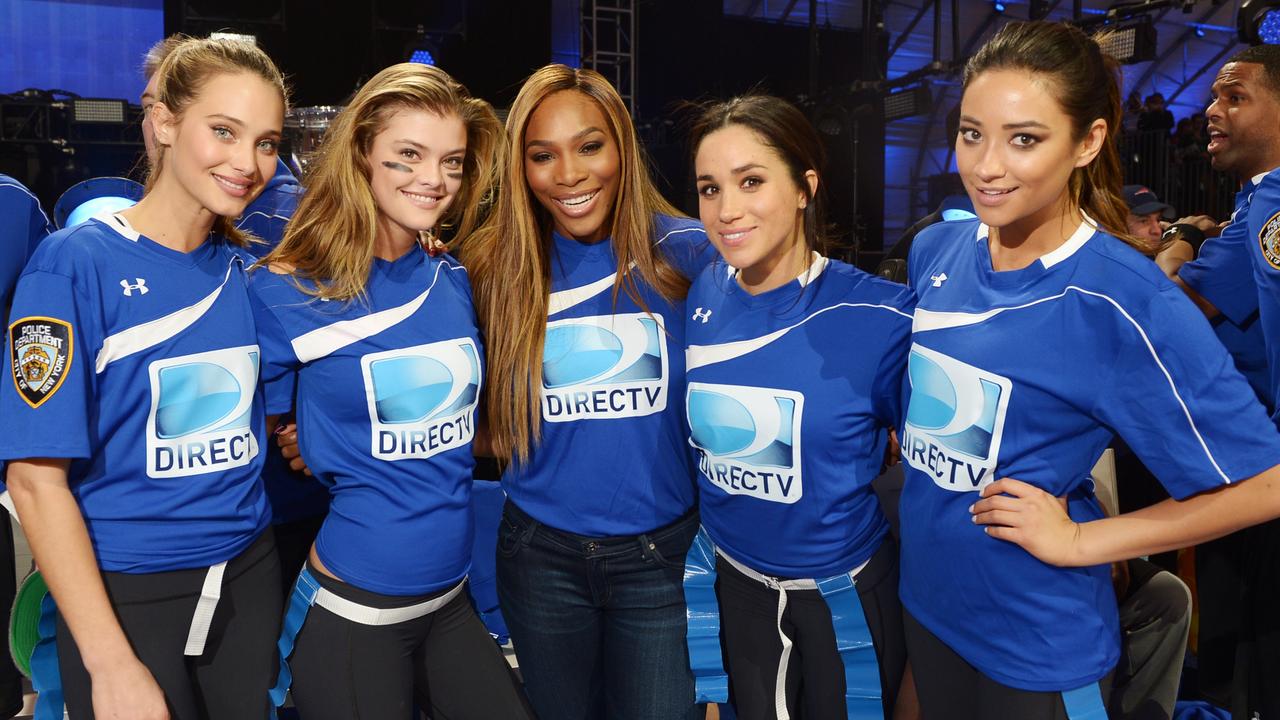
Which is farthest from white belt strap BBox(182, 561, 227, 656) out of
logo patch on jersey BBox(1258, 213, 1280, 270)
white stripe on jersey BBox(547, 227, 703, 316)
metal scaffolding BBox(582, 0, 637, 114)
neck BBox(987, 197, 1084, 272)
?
metal scaffolding BBox(582, 0, 637, 114)

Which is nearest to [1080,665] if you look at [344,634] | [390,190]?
[344,634]

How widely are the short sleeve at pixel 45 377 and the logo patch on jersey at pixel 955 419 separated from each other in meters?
1.27

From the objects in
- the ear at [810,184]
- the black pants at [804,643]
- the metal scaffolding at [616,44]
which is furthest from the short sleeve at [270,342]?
the metal scaffolding at [616,44]

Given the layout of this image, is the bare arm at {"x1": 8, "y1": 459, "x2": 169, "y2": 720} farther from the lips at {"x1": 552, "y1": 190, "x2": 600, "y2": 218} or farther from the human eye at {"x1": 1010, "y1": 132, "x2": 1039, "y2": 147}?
the human eye at {"x1": 1010, "y1": 132, "x2": 1039, "y2": 147}

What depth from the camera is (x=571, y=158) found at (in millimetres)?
1940

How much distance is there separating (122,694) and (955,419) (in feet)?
4.30

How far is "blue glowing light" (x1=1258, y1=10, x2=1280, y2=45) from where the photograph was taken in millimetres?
4445

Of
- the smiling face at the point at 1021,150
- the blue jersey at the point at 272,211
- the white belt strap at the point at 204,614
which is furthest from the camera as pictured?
the blue jersey at the point at 272,211

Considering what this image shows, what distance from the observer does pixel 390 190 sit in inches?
68.8

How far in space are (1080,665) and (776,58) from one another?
10.9 meters

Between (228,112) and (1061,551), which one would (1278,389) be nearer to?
(1061,551)

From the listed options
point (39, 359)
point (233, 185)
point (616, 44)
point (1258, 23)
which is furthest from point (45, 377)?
point (616, 44)

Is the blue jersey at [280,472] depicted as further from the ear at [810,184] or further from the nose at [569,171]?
the ear at [810,184]

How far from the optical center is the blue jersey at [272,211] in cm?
220
